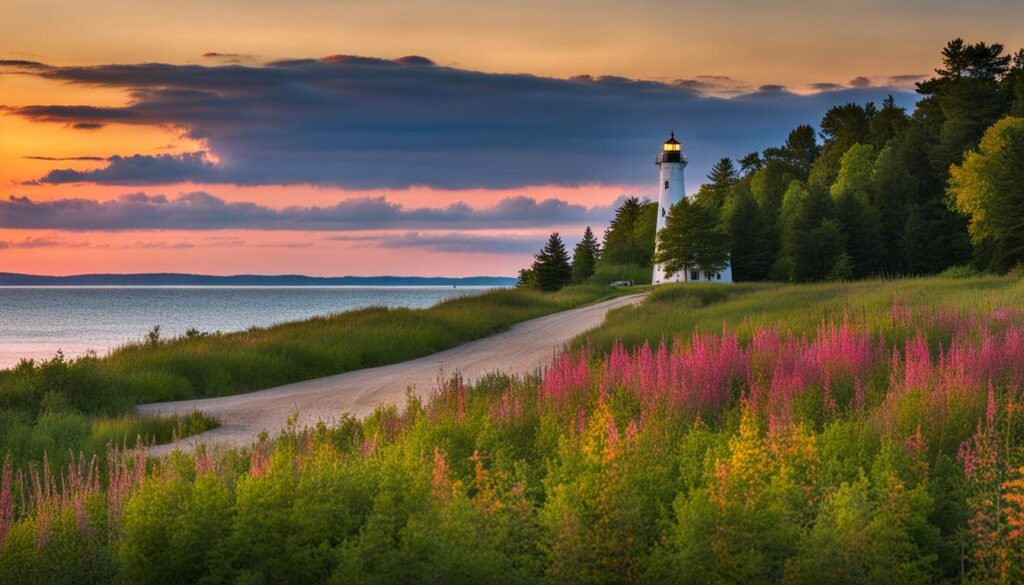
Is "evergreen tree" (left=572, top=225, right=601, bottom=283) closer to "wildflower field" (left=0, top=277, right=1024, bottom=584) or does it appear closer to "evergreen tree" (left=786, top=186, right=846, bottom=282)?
"evergreen tree" (left=786, top=186, right=846, bottom=282)

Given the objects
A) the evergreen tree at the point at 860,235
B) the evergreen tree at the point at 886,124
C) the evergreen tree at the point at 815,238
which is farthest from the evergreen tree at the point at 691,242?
the evergreen tree at the point at 886,124

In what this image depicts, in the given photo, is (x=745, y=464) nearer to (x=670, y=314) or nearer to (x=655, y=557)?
(x=655, y=557)

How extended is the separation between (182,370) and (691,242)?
54743 millimetres

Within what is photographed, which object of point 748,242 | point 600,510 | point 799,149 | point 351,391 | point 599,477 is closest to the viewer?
point 600,510

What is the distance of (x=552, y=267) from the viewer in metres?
70.2

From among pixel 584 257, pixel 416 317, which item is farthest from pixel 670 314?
pixel 584 257

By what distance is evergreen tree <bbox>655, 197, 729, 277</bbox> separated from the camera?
7469 centimetres

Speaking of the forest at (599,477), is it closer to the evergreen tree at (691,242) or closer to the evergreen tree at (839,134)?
the evergreen tree at (691,242)

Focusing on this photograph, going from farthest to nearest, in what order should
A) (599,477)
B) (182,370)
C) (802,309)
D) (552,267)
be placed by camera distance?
1. (552,267)
2. (802,309)
3. (182,370)
4. (599,477)

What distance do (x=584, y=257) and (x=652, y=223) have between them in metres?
14.4

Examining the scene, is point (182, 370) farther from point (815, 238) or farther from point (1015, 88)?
point (1015, 88)

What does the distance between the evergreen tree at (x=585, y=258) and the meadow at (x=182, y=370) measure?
56.9 m

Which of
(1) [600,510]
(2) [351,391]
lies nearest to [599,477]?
(1) [600,510]

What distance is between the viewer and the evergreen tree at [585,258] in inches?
3883
